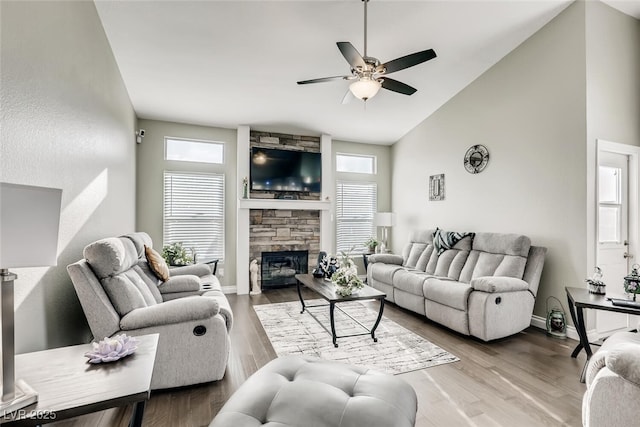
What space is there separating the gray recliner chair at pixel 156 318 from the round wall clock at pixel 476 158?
158 inches

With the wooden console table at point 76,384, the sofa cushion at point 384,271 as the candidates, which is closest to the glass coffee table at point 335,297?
the sofa cushion at point 384,271

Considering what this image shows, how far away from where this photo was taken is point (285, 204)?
555 cm

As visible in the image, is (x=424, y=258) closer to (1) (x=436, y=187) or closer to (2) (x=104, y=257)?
(1) (x=436, y=187)

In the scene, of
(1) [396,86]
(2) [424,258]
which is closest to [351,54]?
(1) [396,86]

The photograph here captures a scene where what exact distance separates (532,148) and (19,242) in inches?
184

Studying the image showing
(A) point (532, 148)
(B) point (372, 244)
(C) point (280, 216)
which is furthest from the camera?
(B) point (372, 244)

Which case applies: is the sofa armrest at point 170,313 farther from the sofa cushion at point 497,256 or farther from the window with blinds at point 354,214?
the window with blinds at point 354,214

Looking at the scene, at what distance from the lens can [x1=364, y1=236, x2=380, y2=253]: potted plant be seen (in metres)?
6.13

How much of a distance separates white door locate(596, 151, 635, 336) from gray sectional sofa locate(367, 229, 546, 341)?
2.26 feet

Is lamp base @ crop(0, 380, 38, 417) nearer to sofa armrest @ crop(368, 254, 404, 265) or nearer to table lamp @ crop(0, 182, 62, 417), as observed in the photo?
table lamp @ crop(0, 182, 62, 417)

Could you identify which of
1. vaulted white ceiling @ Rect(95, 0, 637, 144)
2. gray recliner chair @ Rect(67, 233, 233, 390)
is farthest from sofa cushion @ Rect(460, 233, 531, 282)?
gray recliner chair @ Rect(67, 233, 233, 390)

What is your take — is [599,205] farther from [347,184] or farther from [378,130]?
[347,184]

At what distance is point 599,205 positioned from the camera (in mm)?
3404

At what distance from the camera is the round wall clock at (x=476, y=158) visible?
4438 mm
